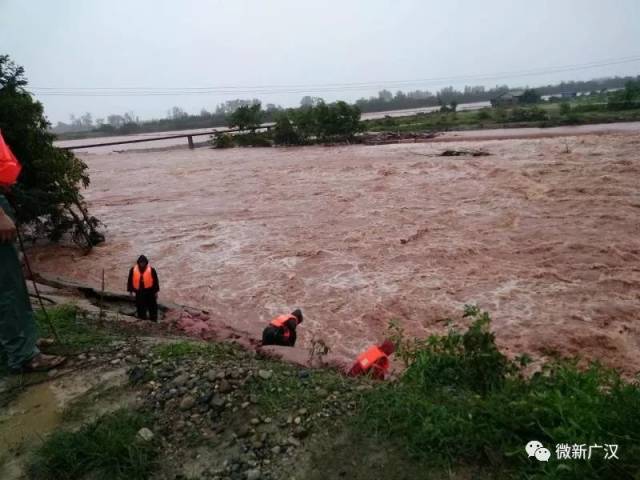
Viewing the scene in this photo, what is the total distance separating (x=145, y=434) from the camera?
2869 mm

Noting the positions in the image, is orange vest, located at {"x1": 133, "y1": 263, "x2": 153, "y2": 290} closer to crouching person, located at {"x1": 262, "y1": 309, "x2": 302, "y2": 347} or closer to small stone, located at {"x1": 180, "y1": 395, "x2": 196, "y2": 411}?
crouching person, located at {"x1": 262, "y1": 309, "x2": 302, "y2": 347}

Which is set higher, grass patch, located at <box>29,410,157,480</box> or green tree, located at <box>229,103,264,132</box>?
green tree, located at <box>229,103,264,132</box>

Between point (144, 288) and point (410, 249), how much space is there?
263 inches

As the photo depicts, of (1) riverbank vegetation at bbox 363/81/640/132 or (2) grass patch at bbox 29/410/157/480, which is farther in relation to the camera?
(1) riverbank vegetation at bbox 363/81/640/132

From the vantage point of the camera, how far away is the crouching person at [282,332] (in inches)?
212

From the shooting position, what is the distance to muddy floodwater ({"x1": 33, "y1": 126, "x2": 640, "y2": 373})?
25.7ft

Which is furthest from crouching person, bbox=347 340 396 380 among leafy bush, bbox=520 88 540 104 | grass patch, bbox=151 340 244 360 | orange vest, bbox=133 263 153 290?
leafy bush, bbox=520 88 540 104

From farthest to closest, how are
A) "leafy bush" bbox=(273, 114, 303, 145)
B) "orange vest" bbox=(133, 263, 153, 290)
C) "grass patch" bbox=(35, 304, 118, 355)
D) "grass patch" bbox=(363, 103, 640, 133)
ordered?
"leafy bush" bbox=(273, 114, 303, 145)
"grass patch" bbox=(363, 103, 640, 133)
"orange vest" bbox=(133, 263, 153, 290)
"grass patch" bbox=(35, 304, 118, 355)

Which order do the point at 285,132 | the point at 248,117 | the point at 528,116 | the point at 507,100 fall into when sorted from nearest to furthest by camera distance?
1. the point at 528,116
2. the point at 285,132
3. the point at 248,117
4. the point at 507,100

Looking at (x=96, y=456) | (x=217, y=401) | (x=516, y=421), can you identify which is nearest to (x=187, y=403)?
(x=217, y=401)

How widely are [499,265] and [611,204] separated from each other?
6.02 meters

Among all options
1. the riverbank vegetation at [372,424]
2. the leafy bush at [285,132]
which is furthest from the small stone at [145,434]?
the leafy bush at [285,132]

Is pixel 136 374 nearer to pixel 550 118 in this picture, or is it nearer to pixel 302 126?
pixel 302 126

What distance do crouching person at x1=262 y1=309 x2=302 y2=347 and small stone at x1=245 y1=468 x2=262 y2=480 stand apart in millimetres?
2742
